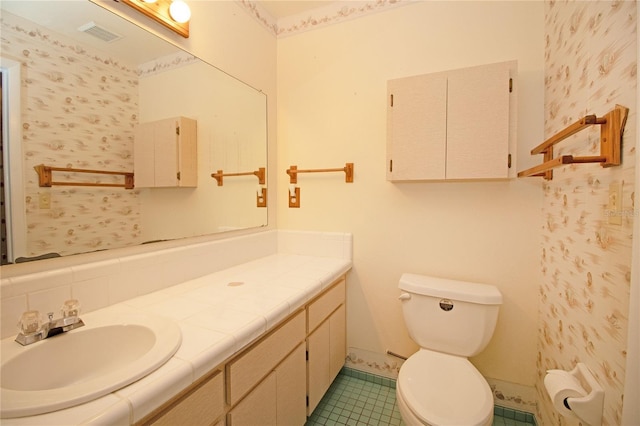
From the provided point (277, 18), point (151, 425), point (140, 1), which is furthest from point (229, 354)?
point (277, 18)

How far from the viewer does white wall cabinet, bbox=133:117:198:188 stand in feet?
3.65

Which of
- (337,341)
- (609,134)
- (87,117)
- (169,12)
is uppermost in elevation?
(169,12)

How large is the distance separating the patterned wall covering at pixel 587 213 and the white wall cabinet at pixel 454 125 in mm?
207

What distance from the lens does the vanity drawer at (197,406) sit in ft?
2.13

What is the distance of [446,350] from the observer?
141 centimetres

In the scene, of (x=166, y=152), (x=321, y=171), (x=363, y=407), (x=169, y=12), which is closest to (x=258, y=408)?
(x=363, y=407)

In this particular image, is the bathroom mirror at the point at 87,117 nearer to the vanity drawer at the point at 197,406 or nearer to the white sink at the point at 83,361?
the white sink at the point at 83,361

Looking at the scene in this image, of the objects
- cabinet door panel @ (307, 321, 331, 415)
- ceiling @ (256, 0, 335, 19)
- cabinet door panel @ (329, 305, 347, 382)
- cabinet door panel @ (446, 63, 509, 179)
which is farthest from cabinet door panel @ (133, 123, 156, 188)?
cabinet door panel @ (446, 63, 509, 179)

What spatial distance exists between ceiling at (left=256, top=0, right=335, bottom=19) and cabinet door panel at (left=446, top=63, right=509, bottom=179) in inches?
42.8

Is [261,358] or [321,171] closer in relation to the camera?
[261,358]

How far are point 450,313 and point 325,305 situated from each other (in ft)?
2.14

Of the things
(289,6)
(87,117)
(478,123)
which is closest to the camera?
(87,117)

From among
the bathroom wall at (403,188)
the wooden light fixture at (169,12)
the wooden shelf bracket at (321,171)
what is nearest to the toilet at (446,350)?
the bathroom wall at (403,188)

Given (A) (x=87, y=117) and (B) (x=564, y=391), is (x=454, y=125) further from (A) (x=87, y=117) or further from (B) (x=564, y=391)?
(A) (x=87, y=117)
